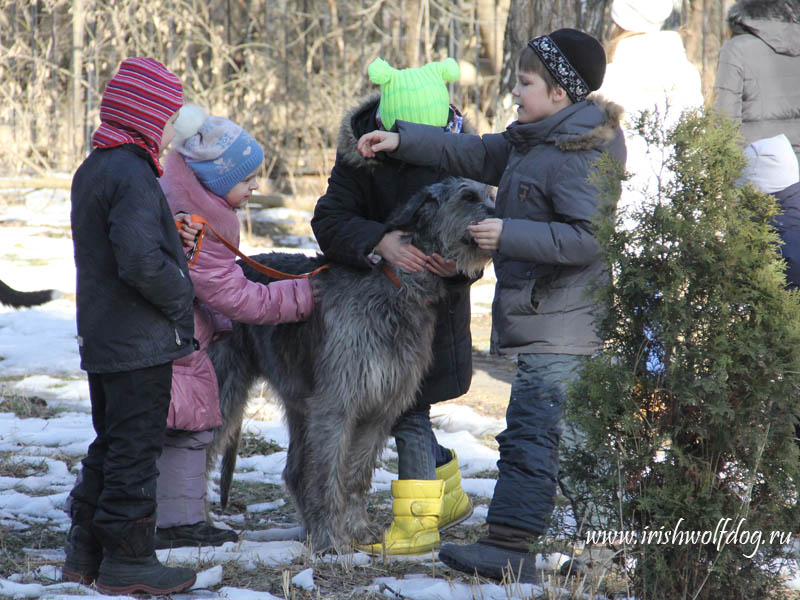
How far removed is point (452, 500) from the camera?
170 inches

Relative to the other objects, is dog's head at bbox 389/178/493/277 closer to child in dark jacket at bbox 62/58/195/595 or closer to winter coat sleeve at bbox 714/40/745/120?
child in dark jacket at bbox 62/58/195/595

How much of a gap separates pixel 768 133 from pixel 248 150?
3621mm

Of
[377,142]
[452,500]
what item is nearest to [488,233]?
[377,142]

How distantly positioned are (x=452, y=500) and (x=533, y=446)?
3.10 ft

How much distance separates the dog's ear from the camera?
3.91m

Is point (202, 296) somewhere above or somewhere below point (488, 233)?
below

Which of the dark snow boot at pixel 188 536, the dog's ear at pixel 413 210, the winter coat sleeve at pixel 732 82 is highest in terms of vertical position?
the winter coat sleeve at pixel 732 82

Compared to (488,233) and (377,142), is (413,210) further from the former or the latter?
(488,233)

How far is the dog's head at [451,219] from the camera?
3844 mm

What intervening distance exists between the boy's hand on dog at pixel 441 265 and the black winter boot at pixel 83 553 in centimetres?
169

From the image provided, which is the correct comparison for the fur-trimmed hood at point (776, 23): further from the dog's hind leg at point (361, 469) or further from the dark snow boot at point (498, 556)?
the dark snow boot at point (498, 556)

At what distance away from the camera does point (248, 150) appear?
3957mm

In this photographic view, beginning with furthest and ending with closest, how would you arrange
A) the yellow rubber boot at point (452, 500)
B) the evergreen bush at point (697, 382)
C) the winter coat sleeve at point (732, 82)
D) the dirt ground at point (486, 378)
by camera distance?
1. the dirt ground at point (486, 378)
2. the winter coat sleeve at point (732, 82)
3. the yellow rubber boot at point (452, 500)
4. the evergreen bush at point (697, 382)
